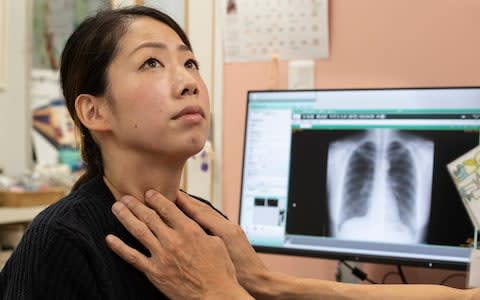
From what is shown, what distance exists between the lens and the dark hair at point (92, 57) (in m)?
1.02

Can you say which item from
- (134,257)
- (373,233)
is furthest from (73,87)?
(373,233)

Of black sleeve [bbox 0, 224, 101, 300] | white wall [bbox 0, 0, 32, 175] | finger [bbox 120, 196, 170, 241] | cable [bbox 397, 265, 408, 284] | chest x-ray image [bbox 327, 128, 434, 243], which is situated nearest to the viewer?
black sleeve [bbox 0, 224, 101, 300]

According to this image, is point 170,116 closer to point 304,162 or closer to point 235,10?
point 304,162

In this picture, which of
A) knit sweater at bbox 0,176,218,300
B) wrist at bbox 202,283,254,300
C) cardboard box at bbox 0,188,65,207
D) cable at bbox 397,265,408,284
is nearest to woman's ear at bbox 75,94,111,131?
knit sweater at bbox 0,176,218,300

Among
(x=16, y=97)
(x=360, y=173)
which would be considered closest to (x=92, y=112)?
(x=360, y=173)

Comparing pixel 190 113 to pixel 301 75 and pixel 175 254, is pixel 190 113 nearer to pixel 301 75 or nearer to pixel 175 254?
pixel 175 254

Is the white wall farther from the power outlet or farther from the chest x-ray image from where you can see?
the chest x-ray image

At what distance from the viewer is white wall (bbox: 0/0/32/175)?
10.4 feet

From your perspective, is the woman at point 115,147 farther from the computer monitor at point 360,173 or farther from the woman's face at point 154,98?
the computer monitor at point 360,173

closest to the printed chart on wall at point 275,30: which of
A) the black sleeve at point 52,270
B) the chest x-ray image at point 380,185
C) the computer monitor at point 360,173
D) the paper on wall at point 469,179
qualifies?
the computer monitor at point 360,173

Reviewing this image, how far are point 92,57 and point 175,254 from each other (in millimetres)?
344

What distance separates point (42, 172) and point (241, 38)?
5.50ft

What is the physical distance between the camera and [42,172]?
10.4 ft

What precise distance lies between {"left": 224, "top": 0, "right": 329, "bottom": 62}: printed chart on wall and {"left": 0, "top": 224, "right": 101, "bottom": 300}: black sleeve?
109 centimetres
